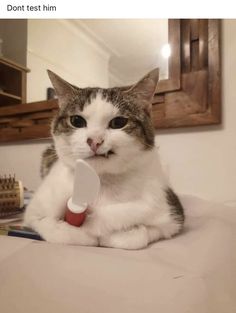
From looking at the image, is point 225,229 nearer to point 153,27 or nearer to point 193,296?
point 193,296

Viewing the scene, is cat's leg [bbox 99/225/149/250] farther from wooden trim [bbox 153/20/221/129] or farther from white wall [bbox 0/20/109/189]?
white wall [bbox 0/20/109/189]

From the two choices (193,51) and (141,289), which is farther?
(193,51)

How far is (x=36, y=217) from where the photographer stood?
435 millimetres

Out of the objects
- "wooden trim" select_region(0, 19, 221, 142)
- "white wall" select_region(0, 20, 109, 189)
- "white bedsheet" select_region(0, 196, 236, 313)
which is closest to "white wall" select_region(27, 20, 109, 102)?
"white wall" select_region(0, 20, 109, 189)

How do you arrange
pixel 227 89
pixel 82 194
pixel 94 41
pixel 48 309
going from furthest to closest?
pixel 94 41
pixel 227 89
pixel 82 194
pixel 48 309

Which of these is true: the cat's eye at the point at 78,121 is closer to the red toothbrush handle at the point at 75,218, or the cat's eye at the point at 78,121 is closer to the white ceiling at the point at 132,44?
the red toothbrush handle at the point at 75,218

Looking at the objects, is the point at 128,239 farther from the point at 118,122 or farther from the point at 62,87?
the point at 62,87

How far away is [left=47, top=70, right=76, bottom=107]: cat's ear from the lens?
46cm

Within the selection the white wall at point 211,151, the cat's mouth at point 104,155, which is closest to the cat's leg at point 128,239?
the cat's mouth at point 104,155

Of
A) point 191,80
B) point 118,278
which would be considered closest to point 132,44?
point 191,80

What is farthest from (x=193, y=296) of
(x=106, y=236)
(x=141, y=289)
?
(x=106, y=236)

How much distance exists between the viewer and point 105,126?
1.31 feet

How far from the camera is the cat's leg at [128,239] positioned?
362mm

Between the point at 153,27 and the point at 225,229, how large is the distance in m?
0.63
